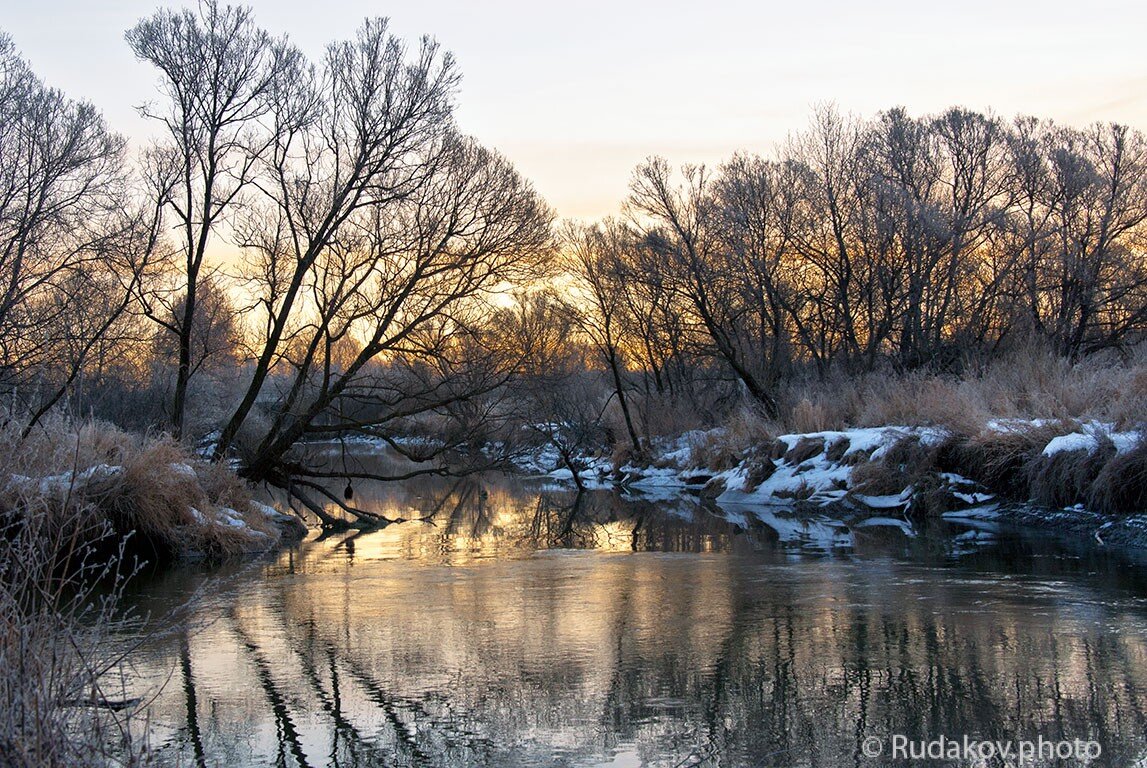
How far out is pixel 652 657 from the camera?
8703 mm

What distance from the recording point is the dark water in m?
6.59

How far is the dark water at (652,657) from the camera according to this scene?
659 centimetres

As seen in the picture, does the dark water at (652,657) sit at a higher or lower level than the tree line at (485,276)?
lower

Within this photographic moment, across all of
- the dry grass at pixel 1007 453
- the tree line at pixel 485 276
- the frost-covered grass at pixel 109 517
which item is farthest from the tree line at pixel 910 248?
the frost-covered grass at pixel 109 517

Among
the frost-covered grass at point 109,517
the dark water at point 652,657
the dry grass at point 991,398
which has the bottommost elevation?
the dark water at point 652,657

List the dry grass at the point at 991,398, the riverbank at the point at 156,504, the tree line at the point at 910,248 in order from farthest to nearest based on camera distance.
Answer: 1. the tree line at the point at 910,248
2. the dry grass at the point at 991,398
3. the riverbank at the point at 156,504

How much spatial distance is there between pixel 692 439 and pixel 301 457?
42.8ft

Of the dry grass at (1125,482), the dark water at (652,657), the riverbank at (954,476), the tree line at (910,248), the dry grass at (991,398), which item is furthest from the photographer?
the tree line at (910,248)

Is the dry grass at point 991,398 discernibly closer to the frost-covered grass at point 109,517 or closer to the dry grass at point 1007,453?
the dry grass at point 1007,453

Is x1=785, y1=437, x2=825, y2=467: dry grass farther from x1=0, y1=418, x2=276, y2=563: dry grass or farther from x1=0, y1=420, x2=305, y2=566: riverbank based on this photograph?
x1=0, y1=418, x2=276, y2=563: dry grass

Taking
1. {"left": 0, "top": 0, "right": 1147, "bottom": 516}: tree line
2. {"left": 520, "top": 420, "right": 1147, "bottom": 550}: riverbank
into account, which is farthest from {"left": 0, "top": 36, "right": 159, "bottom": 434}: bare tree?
{"left": 520, "top": 420, "right": 1147, "bottom": 550}: riverbank

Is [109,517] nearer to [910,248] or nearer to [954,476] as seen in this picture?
[954,476]

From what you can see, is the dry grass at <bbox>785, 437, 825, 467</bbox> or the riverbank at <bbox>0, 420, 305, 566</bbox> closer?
the riverbank at <bbox>0, 420, 305, 566</bbox>

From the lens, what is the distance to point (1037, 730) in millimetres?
6523
